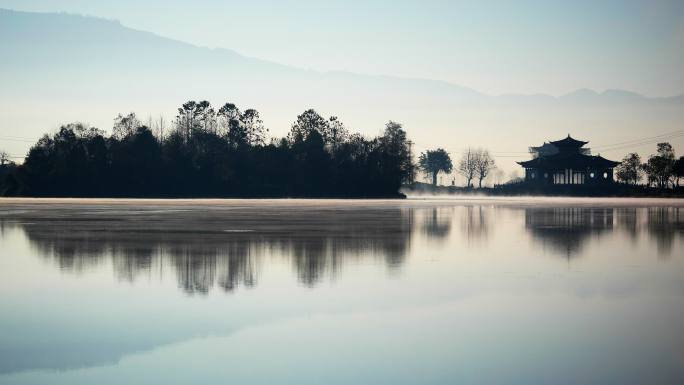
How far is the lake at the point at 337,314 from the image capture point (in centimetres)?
848

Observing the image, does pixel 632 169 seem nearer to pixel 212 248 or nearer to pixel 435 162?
pixel 435 162

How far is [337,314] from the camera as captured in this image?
1148 cm

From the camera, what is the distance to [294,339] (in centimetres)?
990

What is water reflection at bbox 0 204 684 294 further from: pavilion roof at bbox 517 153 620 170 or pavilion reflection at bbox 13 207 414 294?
pavilion roof at bbox 517 153 620 170

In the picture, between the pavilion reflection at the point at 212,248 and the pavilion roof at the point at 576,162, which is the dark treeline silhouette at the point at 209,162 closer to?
the pavilion roof at the point at 576,162

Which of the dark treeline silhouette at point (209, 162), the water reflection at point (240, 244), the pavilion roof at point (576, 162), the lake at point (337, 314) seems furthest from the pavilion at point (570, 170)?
the lake at point (337, 314)

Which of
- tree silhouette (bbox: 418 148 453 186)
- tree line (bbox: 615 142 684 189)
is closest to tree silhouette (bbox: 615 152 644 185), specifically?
tree line (bbox: 615 142 684 189)

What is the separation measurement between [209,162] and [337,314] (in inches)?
3872

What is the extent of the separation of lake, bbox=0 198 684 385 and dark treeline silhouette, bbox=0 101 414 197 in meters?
84.9

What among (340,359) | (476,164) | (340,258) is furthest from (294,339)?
(476,164)

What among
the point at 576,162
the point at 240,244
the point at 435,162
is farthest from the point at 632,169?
the point at 240,244

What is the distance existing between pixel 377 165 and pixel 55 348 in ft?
340

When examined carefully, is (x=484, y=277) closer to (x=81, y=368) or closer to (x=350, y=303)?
(x=350, y=303)

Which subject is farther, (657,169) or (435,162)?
(435,162)
